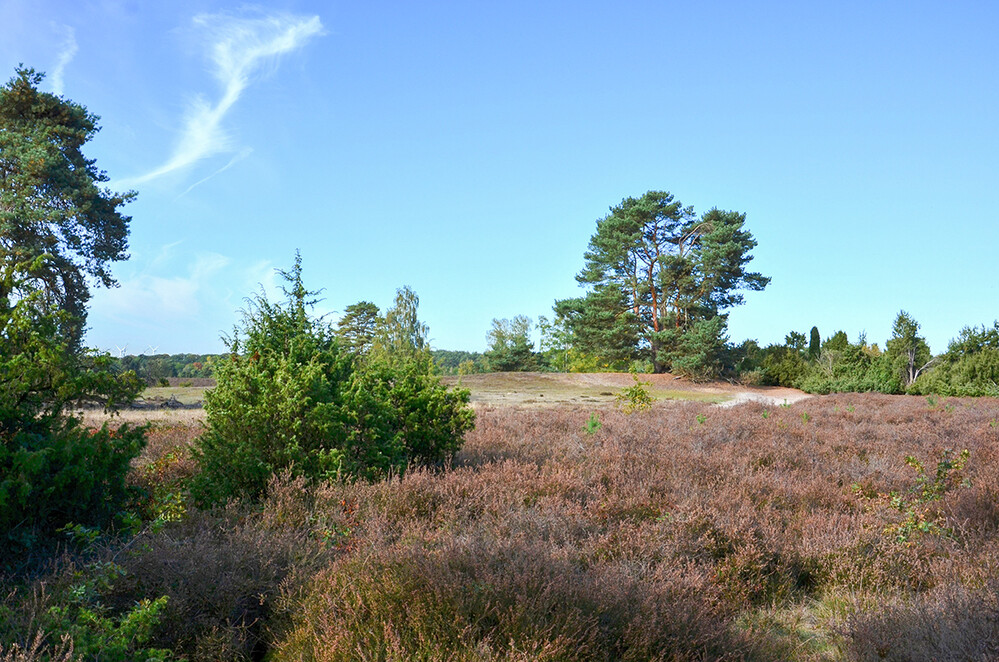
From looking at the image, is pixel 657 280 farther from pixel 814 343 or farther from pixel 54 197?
pixel 54 197

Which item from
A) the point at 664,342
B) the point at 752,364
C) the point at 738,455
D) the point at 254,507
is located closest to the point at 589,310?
the point at 664,342

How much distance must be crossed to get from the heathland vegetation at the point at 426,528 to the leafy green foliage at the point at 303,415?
0.09 feet

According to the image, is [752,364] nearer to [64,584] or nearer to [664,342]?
[664,342]

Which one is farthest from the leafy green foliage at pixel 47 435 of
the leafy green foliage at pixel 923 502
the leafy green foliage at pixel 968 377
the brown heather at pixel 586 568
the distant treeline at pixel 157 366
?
the leafy green foliage at pixel 968 377

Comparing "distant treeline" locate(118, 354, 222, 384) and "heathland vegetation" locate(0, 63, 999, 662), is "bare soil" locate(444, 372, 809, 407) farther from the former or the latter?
"heathland vegetation" locate(0, 63, 999, 662)

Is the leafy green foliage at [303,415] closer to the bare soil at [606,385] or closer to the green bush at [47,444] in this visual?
the green bush at [47,444]

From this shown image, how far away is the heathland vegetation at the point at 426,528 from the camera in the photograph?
9.59 ft

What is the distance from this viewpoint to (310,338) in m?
6.14

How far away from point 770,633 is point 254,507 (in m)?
3.65

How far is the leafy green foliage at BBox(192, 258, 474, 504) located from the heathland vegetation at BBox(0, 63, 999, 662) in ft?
0.09

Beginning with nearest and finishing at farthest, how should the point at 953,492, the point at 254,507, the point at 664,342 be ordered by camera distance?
the point at 254,507 → the point at 953,492 → the point at 664,342

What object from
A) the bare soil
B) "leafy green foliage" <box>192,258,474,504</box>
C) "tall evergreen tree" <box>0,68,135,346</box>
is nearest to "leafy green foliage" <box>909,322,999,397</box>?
the bare soil

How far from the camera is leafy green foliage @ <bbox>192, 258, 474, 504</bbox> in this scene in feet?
17.0

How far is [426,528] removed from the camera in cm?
432
